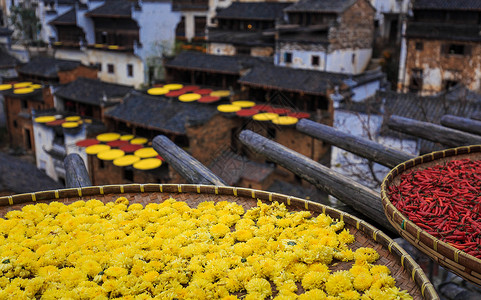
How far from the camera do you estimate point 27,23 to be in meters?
45.2

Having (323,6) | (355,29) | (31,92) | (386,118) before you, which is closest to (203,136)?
(386,118)

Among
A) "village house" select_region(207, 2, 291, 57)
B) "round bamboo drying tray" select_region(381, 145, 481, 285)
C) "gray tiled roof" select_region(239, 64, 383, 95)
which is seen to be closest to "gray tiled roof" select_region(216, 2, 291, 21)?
"village house" select_region(207, 2, 291, 57)

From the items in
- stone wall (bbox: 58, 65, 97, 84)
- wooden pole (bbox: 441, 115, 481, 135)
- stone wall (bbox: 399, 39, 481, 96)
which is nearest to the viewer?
wooden pole (bbox: 441, 115, 481, 135)

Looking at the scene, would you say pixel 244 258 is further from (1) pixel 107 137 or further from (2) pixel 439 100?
(1) pixel 107 137

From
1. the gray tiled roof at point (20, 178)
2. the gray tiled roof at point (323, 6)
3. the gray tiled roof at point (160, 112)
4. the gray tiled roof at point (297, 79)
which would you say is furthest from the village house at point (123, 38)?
the gray tiled roof at point (20, 178)

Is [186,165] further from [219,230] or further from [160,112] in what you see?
[160,112]

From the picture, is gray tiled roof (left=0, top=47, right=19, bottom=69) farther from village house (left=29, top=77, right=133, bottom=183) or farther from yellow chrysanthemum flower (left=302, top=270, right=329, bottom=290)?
yellow chrysanthemum flower (left=302, top=270, right=329, bottom=290)

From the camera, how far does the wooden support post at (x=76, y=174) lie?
708 centimetres

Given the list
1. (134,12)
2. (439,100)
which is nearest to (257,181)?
(439,100)

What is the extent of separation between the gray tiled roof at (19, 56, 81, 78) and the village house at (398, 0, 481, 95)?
23413 mm

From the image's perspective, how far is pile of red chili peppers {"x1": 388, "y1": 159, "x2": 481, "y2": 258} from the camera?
4168mm

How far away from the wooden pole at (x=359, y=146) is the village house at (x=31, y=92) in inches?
1049

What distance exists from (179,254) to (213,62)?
25.0 metres

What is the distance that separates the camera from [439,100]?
1950 centimetres
